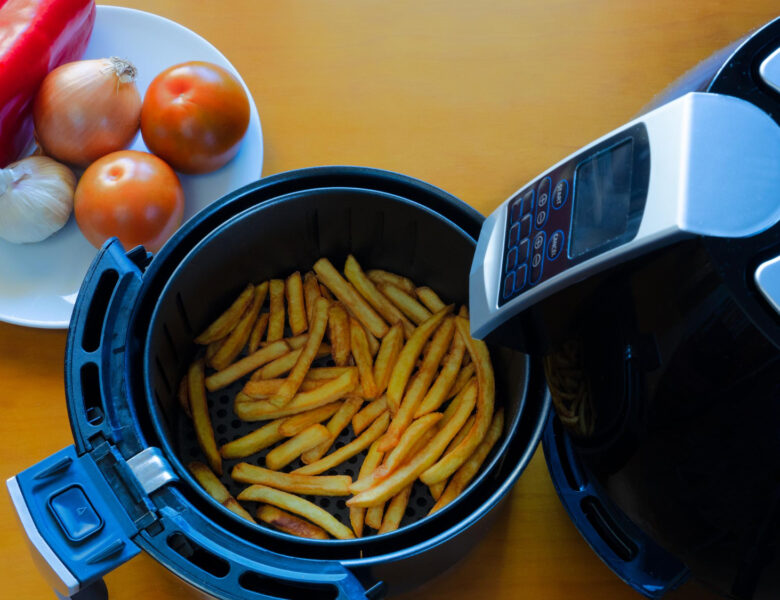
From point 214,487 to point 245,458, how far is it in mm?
93

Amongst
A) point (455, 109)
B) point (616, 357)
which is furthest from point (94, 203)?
point (616, 357)

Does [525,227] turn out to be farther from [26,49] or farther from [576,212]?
[26,49]

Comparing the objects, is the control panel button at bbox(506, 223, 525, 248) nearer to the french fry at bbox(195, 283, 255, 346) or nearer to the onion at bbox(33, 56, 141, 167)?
the french fry at bbox(195, 283, 255, 346)

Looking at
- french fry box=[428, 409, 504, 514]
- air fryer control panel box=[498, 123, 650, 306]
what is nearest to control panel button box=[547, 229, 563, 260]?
air fryer control panel box=[498, 123, 650, 306]

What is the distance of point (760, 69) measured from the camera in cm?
48

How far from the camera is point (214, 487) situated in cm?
76

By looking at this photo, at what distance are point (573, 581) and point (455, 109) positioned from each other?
682 mm

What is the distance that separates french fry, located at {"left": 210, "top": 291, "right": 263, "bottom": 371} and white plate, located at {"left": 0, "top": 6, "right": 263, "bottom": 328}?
0.59ft

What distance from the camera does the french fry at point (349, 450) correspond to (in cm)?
79

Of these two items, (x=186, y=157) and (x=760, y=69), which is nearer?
(x=760, y=69)

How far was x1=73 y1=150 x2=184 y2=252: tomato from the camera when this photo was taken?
2.73 ft

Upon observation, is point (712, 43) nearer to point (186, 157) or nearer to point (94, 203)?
point (186, 157)

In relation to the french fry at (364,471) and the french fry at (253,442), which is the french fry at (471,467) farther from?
the french fry at (253,442)

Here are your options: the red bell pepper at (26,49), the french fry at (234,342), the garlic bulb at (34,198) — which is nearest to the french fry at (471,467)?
the french fry at (234,342)
